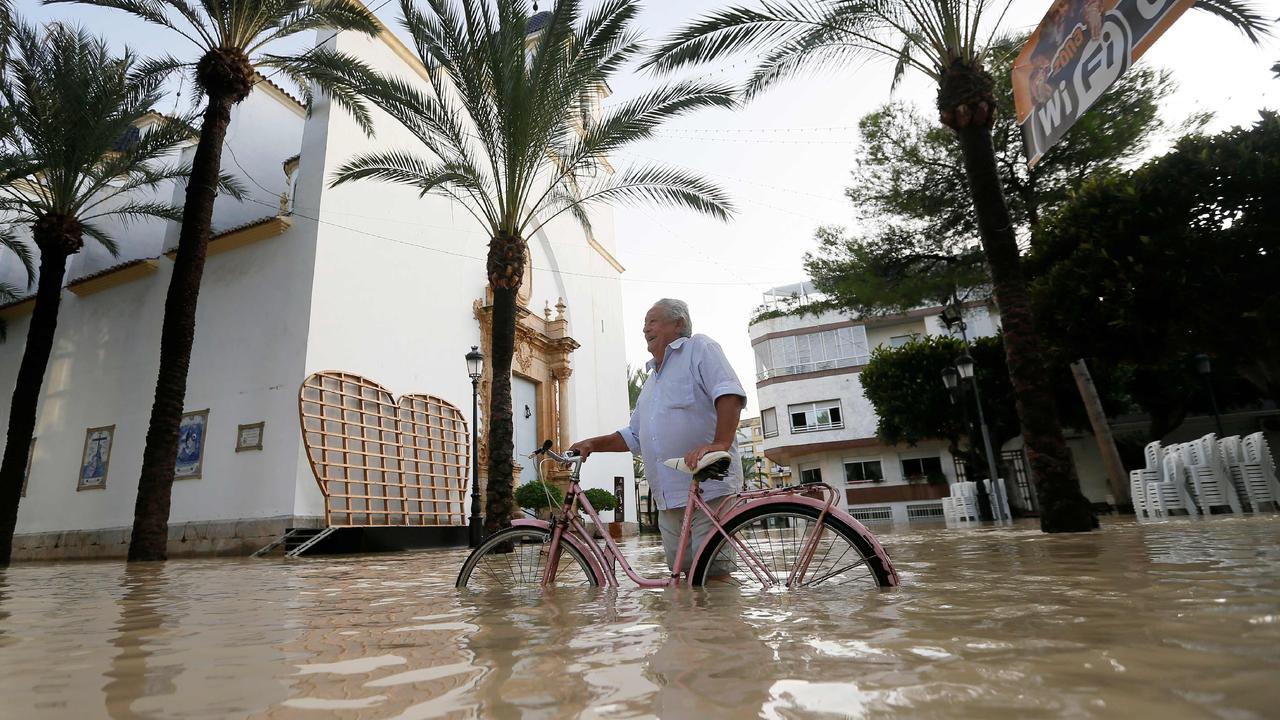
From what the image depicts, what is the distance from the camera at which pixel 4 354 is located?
17406 mm

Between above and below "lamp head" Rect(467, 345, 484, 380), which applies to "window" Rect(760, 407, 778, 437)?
above

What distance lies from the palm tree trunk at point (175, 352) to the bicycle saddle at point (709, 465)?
371 inches

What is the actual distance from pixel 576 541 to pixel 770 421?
30.5 metres

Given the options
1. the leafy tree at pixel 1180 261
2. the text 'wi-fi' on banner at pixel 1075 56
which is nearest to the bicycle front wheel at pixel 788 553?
the text 'wi-fi' on banner at pixel 1075 56

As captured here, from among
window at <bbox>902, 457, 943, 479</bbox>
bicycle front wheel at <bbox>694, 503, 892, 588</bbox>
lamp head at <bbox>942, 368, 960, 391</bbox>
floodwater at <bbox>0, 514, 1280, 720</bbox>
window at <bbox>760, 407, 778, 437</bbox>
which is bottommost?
floodwater at <bbox>0, 514, 1280, 720</bbox>

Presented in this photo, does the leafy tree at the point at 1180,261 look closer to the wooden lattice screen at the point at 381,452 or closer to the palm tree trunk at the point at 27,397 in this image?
the wooden lattice screen at the point at 381,452

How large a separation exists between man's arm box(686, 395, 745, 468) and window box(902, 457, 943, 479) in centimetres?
2846

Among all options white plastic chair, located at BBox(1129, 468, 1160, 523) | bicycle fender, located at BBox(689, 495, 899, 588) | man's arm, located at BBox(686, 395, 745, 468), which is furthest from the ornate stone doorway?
bicycle fender, located at BBox(689, 495, 899, 588)

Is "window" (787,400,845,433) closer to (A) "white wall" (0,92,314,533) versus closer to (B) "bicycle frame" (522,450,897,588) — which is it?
(A) "white wall" (0,92,314,533)

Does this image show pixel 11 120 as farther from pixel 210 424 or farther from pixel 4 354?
pixel 4 354

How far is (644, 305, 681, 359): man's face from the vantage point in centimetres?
339

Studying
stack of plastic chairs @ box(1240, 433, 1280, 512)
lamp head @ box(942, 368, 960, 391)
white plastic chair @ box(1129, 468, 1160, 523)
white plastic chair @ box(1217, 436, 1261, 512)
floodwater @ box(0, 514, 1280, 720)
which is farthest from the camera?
lamp head @ box(942, 368, 960, 391)

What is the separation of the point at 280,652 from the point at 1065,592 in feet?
8.15

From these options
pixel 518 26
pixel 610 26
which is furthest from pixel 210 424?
pixel 610 26
